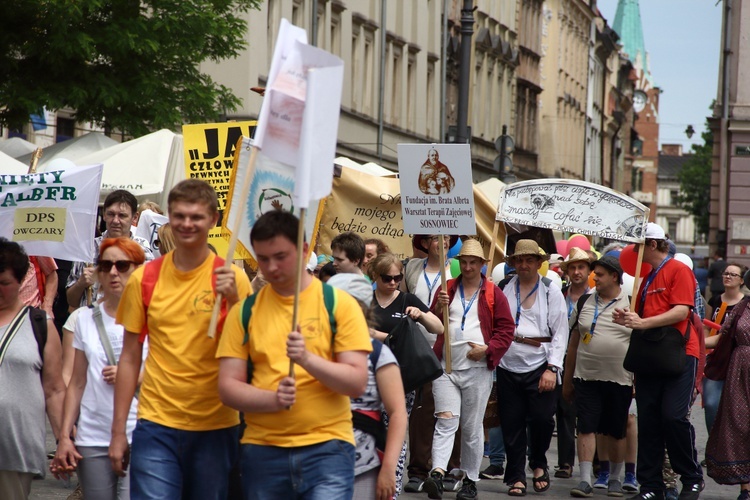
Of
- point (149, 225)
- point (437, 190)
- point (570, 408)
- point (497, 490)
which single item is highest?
point (437, 190)

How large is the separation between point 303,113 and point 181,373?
1.11 meters

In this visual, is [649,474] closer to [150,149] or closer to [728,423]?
[728,423]

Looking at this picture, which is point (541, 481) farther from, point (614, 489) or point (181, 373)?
point (181, 373)

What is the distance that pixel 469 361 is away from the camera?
10.1 m

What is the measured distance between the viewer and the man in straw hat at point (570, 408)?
38.3 ft

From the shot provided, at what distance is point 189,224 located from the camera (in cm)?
547

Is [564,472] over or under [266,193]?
under

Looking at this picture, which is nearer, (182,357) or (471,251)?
(182,357)

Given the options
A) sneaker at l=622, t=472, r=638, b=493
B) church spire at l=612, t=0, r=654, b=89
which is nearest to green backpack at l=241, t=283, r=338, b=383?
sneaker at l=622, t=472, r=638, b=493

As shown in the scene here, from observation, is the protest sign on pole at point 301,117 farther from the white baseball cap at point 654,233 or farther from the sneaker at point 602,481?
the sneaker at point 602,481

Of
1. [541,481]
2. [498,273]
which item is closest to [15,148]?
[498,273]

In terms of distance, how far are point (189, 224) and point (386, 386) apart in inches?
39.4

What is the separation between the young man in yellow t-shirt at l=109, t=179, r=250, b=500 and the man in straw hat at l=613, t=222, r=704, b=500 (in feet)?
15.6

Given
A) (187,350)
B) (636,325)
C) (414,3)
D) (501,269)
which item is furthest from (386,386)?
(414,3)
